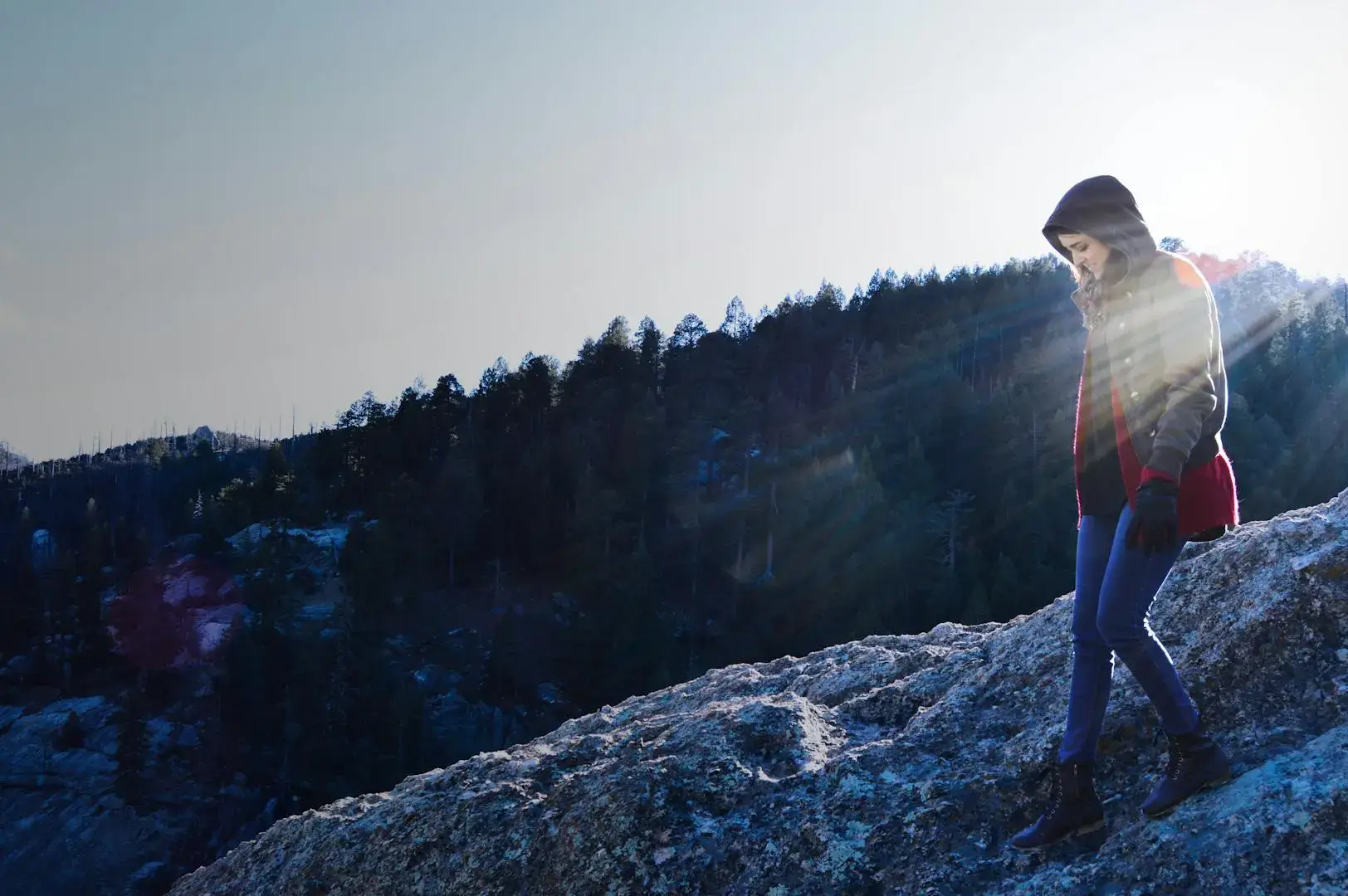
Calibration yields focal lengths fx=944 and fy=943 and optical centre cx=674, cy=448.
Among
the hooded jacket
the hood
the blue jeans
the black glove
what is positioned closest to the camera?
the black glove

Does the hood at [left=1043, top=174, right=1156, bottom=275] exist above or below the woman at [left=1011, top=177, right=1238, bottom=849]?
above

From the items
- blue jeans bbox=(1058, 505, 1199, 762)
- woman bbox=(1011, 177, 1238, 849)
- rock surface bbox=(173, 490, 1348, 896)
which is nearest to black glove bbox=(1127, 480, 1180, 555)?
woman bbox=(1011, 177, 1238, 849)

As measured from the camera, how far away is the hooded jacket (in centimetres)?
321

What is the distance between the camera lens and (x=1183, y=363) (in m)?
3.26

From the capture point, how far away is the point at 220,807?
155 feet

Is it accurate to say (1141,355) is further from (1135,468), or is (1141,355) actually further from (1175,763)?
(1175,763)

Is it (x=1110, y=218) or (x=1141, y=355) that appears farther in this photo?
(x=1110, y=218)

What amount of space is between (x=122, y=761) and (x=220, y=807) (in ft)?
25.0

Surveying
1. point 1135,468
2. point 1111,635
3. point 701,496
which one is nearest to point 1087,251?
point 1135,468

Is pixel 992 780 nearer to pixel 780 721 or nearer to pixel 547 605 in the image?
pixel 780 721

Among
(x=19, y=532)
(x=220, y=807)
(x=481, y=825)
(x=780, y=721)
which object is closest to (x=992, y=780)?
(x=780, y=721)

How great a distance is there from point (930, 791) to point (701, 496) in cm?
6150

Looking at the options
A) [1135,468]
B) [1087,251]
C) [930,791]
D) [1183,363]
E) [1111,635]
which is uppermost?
[1087,251]

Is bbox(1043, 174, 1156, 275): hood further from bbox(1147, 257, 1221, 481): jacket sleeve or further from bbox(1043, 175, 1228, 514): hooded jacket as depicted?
bbox(1147, 257, 1221, 481): jacket sleeve
